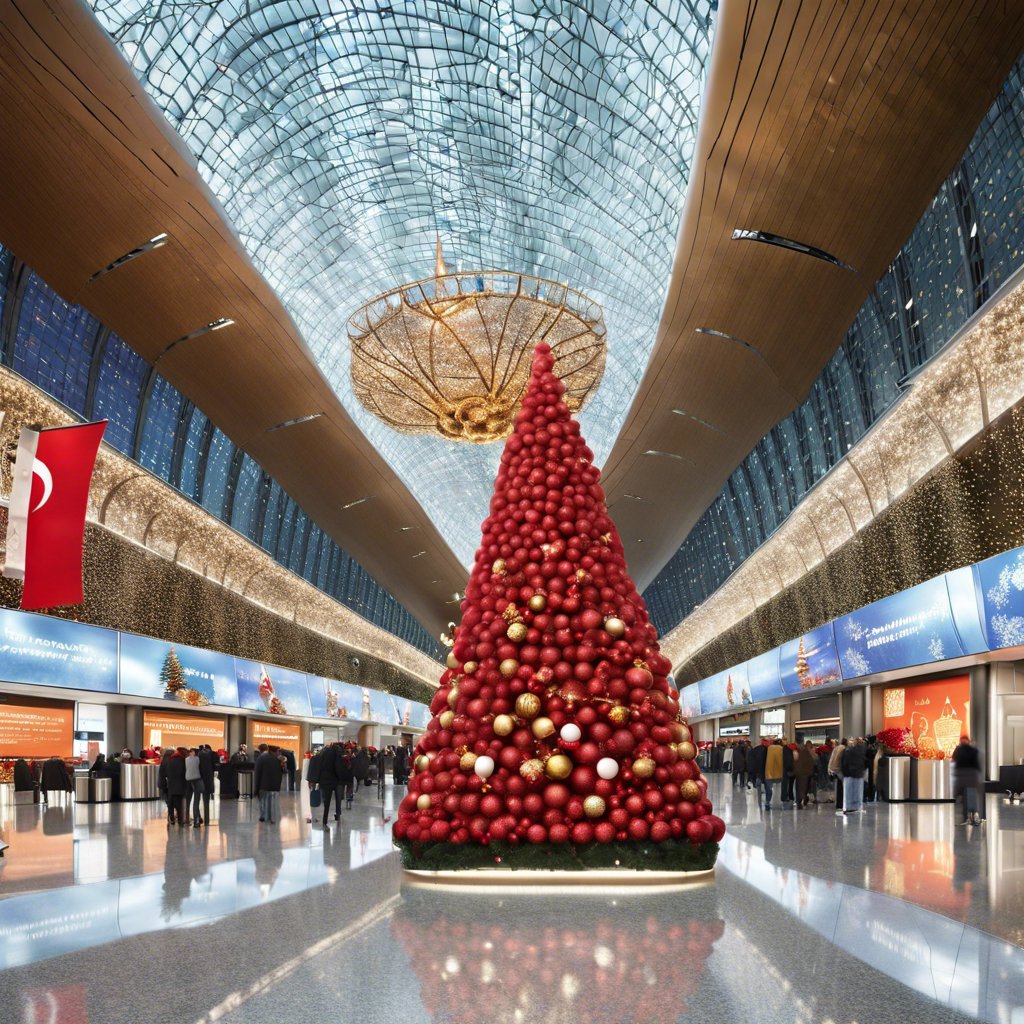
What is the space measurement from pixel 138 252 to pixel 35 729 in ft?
47.1

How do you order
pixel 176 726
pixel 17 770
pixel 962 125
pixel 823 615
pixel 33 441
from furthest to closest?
pixel 176 726
pixel 823 615
pixel 17 770
pixel 33 441
pixel 962 125

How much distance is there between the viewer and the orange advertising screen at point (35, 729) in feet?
77.9

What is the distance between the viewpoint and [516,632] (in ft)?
30.3

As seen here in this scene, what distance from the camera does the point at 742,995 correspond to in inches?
190

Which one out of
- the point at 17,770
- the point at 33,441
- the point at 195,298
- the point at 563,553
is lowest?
the point at 17,770

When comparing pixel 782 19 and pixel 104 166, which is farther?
pixel 104 166

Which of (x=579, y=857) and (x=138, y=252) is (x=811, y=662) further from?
(x=579, y=857)

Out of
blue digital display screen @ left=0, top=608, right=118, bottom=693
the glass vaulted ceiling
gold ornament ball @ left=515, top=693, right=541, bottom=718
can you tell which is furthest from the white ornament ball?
blue digital display screen @ left=0, top=608, right=118, bottom=693

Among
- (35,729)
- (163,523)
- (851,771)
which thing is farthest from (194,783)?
(163,523)

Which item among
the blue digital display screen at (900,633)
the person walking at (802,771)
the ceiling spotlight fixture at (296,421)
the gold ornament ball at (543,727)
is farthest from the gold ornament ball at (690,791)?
the ceiling spotlight fixture at (296,421)

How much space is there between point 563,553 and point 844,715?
2113 centimetres

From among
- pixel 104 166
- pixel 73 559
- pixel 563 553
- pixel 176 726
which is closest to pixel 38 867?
pixel 73 559

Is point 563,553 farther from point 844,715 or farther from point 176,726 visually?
point 176,726

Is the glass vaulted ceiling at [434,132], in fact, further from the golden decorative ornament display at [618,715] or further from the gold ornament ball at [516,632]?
the golden decorative ornament display at [618,715]
